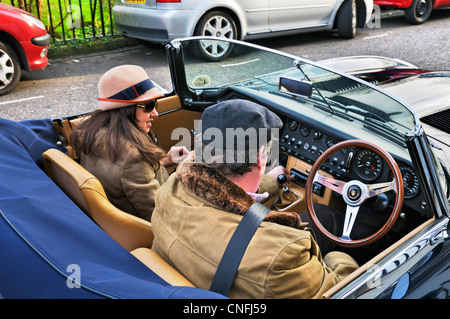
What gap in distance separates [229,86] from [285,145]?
685 mm

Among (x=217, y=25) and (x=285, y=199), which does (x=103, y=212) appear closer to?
(x=285, y=199)

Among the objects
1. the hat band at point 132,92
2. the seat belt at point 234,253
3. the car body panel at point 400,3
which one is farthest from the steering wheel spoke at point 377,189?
the car body panel at point 400,3

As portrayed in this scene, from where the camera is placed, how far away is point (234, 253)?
67.9 inches

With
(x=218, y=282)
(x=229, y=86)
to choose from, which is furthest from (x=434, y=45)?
(x=218, y=282)

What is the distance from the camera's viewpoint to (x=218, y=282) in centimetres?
174

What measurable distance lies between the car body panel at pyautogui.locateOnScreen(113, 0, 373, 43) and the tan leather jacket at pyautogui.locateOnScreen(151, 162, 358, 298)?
5971 mm

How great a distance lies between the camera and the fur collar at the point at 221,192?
1820 millimetres

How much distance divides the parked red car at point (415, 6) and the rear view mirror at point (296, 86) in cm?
854

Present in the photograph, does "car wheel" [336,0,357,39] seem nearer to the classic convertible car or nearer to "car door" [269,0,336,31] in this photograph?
"car door" [269,0,336,31]

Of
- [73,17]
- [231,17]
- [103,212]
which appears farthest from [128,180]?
[73,17]

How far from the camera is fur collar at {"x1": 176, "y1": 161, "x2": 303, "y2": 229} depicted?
71.7 inches

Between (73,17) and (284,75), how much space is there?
722cm
